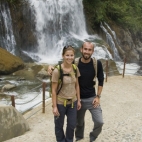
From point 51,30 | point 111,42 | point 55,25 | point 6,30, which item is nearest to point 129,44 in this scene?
point 111,42

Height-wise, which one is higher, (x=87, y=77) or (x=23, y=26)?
(x=23, y=26)

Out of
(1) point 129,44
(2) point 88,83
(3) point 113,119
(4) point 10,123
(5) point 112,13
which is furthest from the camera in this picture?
(5) point 112,13

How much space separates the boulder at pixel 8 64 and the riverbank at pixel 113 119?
4.54 meters

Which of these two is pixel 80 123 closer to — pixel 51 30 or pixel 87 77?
pixel 87 77

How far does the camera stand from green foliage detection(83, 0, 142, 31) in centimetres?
2178

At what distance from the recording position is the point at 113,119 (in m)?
6.26

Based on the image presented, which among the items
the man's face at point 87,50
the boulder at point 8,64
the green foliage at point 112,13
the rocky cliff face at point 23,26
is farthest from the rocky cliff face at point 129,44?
the man's face at point 87,50

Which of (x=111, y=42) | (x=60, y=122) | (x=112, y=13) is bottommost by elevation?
(x=60, y=122)

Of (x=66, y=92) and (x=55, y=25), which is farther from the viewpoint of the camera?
(x=55, y=25)

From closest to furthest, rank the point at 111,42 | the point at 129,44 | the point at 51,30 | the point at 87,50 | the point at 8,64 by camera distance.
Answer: the point at 87,50, the point at 8,64, the point at 51,30, the point at 111,42, the point at 129,44

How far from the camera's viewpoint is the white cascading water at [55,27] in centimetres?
1651

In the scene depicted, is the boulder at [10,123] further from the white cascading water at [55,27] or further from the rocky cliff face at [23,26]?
the rocky cliff face at [23,26]

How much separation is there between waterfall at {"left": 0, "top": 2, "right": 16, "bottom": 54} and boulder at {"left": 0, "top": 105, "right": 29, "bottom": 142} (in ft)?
33.6

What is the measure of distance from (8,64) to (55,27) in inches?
279
